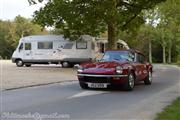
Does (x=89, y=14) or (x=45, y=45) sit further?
(x=45, y=45)

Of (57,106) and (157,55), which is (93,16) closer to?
(57,106)

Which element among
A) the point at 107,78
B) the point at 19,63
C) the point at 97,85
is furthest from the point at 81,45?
the point at 107,78

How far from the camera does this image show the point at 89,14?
114 feet

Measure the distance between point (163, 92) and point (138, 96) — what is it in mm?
1797

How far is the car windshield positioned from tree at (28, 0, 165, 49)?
14.5 meters

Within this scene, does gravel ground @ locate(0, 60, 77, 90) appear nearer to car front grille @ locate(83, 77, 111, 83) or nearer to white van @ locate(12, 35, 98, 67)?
car front grille @ locate(83, 77, 111, 83)

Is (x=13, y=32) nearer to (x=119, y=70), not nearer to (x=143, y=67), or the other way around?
(x=143, y=67)

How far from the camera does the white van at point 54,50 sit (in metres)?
40.5

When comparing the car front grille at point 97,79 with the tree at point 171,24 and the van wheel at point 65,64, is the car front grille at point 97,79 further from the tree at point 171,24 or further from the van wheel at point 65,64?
the tree at point 171,24

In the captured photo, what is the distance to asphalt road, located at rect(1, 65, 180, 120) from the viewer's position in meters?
11.2

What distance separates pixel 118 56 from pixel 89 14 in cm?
1615

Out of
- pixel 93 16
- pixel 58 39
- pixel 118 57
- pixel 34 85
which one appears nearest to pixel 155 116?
Answer: pixel 118 57

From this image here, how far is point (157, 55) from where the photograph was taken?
79.6 meters

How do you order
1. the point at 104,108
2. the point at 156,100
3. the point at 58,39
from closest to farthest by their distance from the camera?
1. the point at 104,108
2. the point at 156,100
3. the point at 58,39
